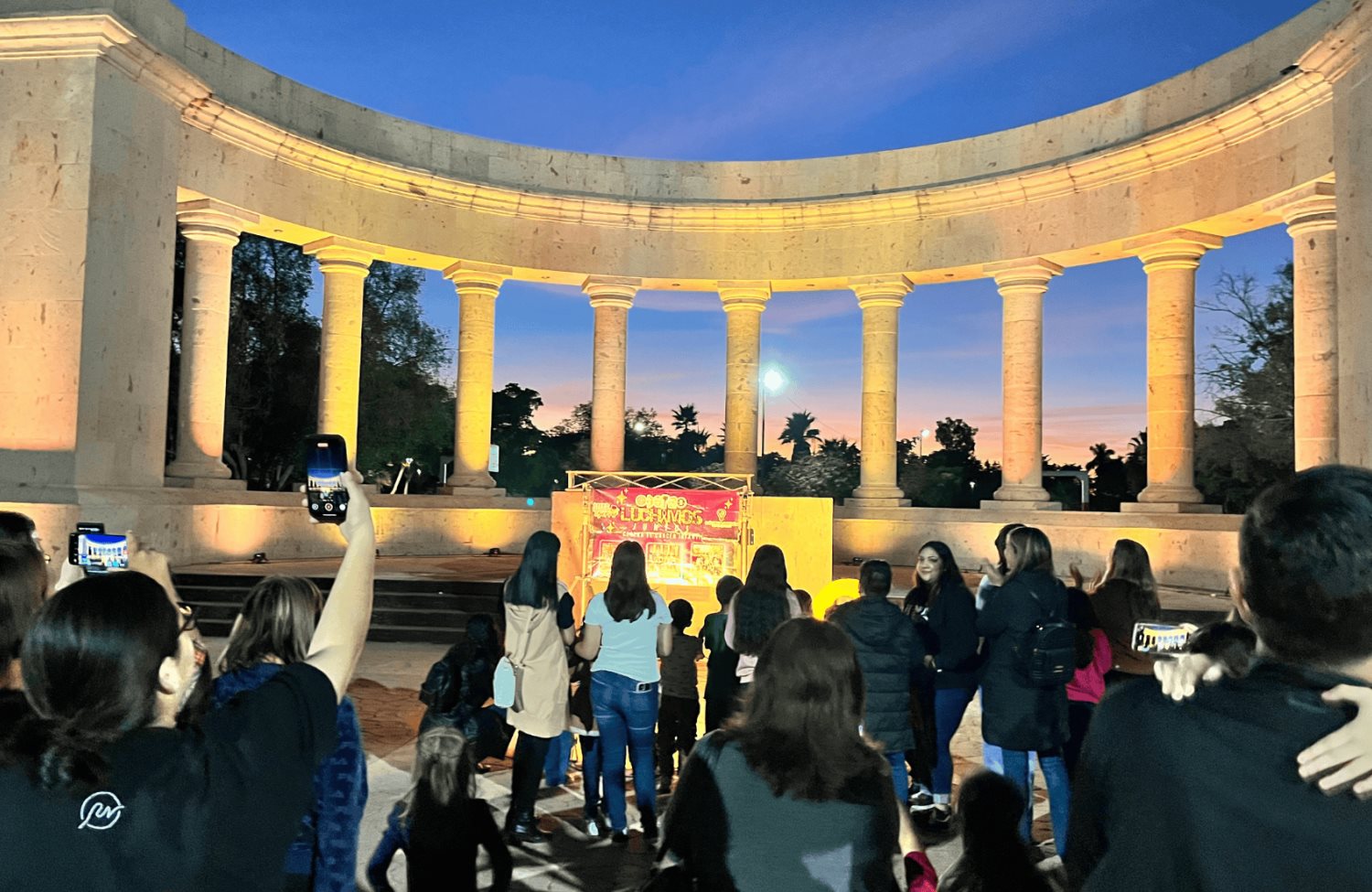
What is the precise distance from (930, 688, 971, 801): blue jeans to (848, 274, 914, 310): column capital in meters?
29.4

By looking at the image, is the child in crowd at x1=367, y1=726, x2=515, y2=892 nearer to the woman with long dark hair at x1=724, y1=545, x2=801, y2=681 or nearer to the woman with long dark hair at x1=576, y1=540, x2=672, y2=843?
the woman with long dark hair at x1=576, y1=540, x2=672, y2=843

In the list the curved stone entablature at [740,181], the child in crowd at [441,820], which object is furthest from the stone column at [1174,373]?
the child in crowd at [441,820]

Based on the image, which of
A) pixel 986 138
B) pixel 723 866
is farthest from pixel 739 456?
pixel 723 866

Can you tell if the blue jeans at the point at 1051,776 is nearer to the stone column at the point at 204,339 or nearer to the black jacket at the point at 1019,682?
the black jacket at the point at 1019,682

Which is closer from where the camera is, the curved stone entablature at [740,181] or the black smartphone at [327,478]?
the black smartphone at [327,478]

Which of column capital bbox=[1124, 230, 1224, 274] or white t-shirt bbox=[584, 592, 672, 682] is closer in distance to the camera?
white t-shirt bbox=[584, 592, 672, 682]

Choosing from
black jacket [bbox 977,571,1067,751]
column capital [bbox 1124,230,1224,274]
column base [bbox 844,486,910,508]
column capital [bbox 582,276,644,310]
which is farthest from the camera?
column capital [bbox 582,276,644,310]

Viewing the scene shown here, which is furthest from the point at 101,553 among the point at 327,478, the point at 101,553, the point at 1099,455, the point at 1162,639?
the point at 1099,455

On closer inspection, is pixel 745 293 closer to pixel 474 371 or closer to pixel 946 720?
pixel 474 371

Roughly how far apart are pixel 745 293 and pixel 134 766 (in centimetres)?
3929

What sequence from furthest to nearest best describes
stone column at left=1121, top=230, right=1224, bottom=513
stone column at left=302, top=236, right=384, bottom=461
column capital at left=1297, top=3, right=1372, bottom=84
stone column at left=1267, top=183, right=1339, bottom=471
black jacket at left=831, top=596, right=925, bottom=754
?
stone column at left=302, top=236, right=384, bottom=461 → stone column at left=1121, top=230, right=1224, bottom=513 → stone column at left=1267, top=183, right=1339, bottom=471 → column capital at left=1297, top=3, right=1372, bottom=84 → black jacket at left=831, top=596, right=925, bottom=754

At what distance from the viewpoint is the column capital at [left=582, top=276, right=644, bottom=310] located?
41.1m

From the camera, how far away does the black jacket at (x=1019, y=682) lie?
34.4 feet

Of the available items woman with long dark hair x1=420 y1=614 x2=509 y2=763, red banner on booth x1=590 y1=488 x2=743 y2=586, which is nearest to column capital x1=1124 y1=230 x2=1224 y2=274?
red banner on booth x1=590 y1=488 x2=743 y2=586
